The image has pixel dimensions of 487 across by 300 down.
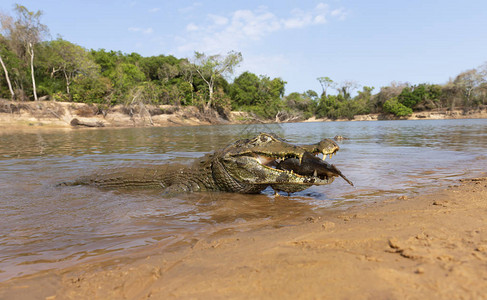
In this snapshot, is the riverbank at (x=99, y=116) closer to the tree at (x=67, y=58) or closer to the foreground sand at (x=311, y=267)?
the tree at (x=67, y=58)

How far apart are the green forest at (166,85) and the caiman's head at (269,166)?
113 feet

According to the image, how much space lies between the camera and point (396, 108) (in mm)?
54719

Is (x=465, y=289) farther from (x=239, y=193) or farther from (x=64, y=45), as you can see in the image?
(x=64, y=45)

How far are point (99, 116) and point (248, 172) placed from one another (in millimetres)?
36751

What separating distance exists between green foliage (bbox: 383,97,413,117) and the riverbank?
12.5 m

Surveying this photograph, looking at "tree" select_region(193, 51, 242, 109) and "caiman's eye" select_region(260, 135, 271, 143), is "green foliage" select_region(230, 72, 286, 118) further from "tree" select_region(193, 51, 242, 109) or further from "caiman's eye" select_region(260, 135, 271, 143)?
"caiman's eye" select_region(260, 135, 271, 143)

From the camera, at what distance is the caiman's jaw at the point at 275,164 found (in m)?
3.30

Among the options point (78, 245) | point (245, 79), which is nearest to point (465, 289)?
point (78, 245)

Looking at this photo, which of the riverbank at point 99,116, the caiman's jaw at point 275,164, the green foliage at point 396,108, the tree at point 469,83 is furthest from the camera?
the green foliage at point 396,108

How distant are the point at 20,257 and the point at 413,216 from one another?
133 inches

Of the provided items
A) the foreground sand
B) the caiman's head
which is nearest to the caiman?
the caiman's head

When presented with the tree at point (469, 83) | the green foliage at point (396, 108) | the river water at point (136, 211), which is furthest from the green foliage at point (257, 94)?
the river water at point (136, 211)

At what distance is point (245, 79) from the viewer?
58.6 m

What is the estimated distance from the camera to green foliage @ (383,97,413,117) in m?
53.7
